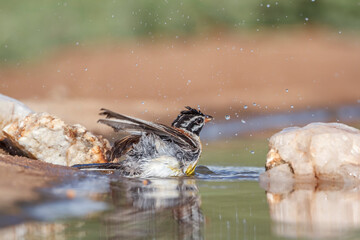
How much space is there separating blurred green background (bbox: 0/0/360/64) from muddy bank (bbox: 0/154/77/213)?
8651mm

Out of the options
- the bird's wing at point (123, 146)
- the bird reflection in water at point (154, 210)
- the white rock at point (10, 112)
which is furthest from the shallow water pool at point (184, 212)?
the white rock at point (10, 112)

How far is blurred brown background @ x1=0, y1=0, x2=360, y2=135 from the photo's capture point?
555 inches

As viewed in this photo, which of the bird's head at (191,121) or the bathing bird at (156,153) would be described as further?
the bird's head at (191,121)

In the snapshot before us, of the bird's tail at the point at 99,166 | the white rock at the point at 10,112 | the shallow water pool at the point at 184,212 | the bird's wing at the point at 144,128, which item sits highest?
the white rock at the point at 10,112

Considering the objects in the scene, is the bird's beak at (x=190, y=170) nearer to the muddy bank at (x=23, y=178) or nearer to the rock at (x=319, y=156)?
the rock at (x=319, y=156)

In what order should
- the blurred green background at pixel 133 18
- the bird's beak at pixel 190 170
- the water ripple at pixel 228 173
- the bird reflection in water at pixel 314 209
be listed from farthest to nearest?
the blurred green background at pixel 133 18 < the bird's beak at pixel 190 170 < the water ripple at pixel 228 173 < the bird reflection in water at pixel 314 209

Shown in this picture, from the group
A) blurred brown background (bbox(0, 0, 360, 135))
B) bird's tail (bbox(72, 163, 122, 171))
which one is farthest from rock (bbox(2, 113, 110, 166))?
blurred brown background (bbox(0, 0, 360, 135))

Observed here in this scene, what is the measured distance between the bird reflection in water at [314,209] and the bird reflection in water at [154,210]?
1.81 feet

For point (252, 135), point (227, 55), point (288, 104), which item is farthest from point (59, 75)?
point (252, 135)

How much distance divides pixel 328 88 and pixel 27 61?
244 inches

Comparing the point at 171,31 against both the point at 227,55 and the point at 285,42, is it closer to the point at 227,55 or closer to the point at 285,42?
the point at 227,55

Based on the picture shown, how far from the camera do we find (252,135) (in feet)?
35.2

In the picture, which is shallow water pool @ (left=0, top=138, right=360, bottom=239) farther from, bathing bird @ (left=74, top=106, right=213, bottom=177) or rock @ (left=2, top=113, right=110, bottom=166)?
rock @ (left=2, top=113, right=110, bottom=166)

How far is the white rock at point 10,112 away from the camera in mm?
8023
